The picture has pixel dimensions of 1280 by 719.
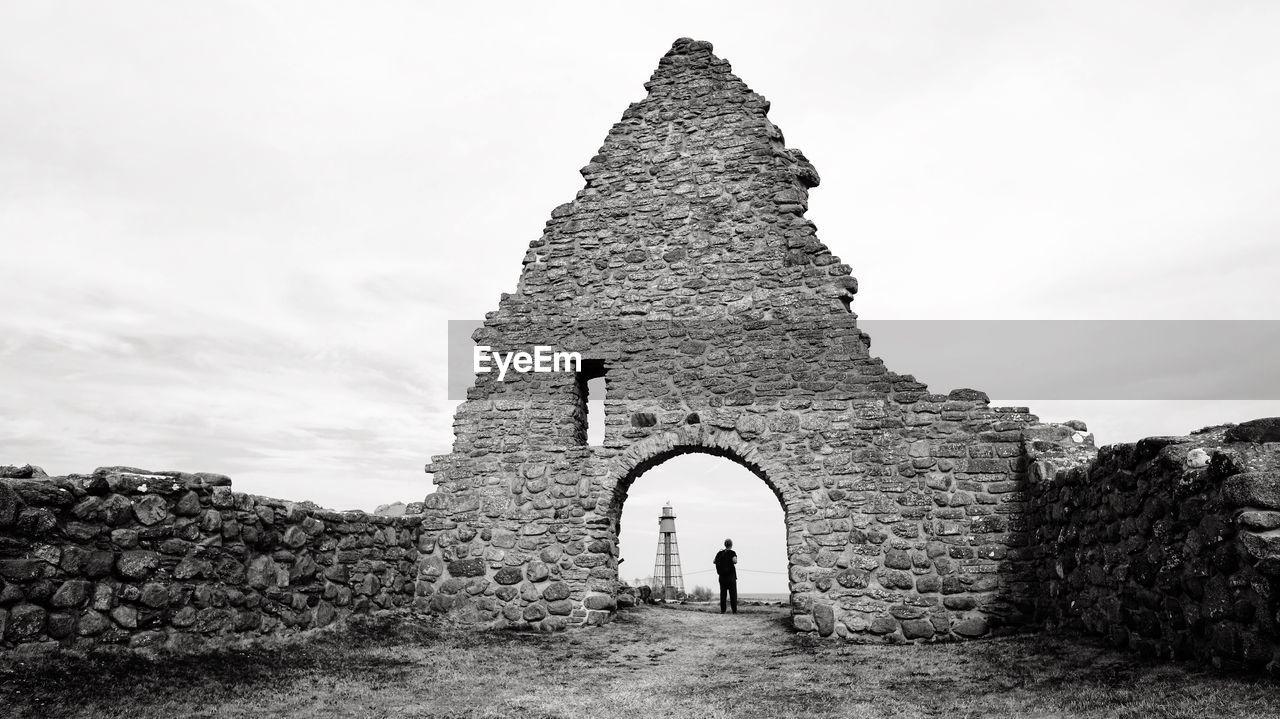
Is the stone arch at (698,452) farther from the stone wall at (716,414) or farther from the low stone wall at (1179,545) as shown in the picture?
the low stone wall at (1179,545)

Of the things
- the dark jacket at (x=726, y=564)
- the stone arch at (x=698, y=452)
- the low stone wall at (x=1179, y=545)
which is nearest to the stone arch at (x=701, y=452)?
the stone arch at (x=698, y=452)

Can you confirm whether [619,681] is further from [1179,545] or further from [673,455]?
[1179,545]

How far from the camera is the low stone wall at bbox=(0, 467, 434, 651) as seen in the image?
19.6 feet

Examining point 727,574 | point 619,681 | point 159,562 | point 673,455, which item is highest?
point 673,455

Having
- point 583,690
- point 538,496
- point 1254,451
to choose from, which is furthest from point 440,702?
point 1254,451

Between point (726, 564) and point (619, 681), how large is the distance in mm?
6306

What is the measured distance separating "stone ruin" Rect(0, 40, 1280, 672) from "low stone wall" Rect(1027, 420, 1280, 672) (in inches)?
1.6

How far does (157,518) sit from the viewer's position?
694 cm

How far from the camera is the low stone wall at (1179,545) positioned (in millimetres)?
5086

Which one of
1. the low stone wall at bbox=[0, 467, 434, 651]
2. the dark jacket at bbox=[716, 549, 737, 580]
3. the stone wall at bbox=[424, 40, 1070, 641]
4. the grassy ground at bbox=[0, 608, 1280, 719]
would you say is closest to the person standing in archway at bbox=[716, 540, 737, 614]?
the dark jacket at bbox=[716, 549, 737, 580]

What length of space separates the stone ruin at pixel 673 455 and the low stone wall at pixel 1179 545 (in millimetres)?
41

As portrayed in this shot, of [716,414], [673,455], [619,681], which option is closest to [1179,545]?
[619,681]

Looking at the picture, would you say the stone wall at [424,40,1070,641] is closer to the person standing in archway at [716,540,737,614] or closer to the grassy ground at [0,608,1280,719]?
the grassy ground at [0,608,1280,719]

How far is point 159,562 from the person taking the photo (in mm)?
6895
